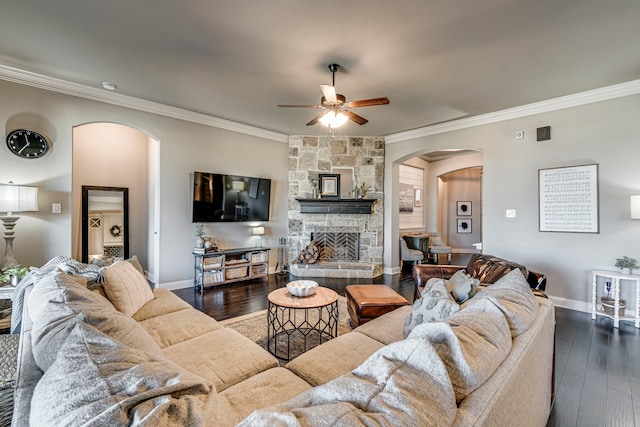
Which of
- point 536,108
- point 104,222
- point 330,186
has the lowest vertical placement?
point 104,222

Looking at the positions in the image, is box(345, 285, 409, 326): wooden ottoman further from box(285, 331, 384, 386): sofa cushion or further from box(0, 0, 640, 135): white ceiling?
box(0, 0, 640, 135): white ceiling

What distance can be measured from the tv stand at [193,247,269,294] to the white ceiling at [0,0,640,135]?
240 cm

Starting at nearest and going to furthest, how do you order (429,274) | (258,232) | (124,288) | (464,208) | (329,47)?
1. (124,288)
2. (329,47)
3. (429,274)
4. (258,232)
5. (464,208)

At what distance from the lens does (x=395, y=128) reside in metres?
5.25

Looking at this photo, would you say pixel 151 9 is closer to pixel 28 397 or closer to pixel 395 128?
pixel 28 397

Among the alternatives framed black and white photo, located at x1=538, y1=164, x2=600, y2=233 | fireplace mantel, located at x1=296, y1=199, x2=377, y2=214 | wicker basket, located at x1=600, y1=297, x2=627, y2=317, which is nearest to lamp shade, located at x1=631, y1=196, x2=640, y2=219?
framed black and white photo, located at x1=538, y1=164, x2=600, y2=233

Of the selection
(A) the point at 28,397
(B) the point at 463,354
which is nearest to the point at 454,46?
(B) the point at 463,354

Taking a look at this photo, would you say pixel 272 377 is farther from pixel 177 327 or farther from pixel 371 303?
pixel 371 303

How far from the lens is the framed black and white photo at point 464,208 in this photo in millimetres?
8883

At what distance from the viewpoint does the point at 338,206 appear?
18.8 feet

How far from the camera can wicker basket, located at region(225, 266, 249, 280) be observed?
4719mm

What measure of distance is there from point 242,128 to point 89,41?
105 inches

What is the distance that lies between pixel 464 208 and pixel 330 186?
5313mm

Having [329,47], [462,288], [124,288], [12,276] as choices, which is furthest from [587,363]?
[12,276]
